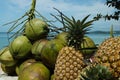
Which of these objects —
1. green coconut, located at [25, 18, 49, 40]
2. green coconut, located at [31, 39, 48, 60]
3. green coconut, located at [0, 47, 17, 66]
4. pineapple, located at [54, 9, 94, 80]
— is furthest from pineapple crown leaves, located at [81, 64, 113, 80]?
green coconut, located at [0, 47, 17, 66]

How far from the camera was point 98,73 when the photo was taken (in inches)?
70.7

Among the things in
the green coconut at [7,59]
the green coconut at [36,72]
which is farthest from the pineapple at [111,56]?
the green coconut at [7,59]

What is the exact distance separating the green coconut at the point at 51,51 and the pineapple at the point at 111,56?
0.39 m

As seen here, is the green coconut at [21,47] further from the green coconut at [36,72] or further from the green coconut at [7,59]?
the green coconut at [36,72]

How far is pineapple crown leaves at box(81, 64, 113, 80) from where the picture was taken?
1.79 metres

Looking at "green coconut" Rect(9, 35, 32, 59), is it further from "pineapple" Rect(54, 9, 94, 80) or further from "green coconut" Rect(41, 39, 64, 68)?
"pineapple" Rect(54, 9, 94, 80)

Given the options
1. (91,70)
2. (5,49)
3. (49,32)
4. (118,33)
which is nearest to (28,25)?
(49,32)

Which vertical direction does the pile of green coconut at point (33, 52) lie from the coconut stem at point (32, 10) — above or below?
below

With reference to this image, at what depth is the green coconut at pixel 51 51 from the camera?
7.93 feet

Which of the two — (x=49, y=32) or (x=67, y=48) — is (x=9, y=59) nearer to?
(x=49, y=32)

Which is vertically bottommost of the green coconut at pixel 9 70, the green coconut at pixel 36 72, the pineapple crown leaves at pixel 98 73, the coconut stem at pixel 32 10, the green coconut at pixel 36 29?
the green coconut at pixel 9 70

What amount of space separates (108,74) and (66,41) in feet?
2.26

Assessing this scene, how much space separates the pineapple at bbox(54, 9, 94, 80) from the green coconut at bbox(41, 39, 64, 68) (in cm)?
12

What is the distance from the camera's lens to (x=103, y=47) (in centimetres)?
208
